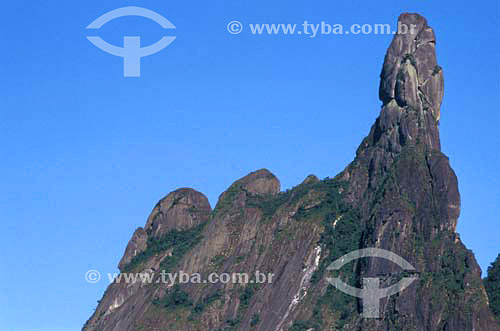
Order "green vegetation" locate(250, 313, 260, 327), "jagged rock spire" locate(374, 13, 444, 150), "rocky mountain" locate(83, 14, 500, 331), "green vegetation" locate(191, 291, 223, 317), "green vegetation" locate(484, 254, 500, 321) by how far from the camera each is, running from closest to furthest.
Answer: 1. "rocky mountain" locate(83, 14, 500, 331)
2. "green vegetation" locate(484, 254, 500, 321)
3. "green vegetation" locate(250, 313, 260, 327)
4. "jagged rock spire" locate(374, 13, 444, 150)
5. "green vegetation" locate(191, 291, 223, 317)

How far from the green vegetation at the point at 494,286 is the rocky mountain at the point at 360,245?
6314 millimetres

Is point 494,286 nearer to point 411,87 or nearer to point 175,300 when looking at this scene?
point 411,87

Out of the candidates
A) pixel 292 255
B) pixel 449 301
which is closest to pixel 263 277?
pixel 292 255

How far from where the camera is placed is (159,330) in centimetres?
18712

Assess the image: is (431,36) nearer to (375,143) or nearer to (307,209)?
(375,143)

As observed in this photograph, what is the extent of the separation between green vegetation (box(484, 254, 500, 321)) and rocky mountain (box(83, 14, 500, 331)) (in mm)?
6314

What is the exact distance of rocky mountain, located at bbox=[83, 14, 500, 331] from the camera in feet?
517

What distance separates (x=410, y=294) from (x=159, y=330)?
1661 inches

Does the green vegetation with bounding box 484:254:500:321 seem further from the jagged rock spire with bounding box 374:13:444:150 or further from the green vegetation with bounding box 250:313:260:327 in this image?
the green vegetation with bounding box 250:313:260:327

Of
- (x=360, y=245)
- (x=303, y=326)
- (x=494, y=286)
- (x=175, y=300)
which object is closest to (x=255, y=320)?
(x=303, y=326)

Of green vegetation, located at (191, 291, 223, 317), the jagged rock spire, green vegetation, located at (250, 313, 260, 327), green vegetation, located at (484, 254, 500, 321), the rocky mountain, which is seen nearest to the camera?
the rocky mountain

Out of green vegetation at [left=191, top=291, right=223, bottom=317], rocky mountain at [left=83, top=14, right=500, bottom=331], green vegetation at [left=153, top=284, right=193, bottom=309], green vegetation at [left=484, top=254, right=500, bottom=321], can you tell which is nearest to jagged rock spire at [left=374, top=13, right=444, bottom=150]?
rocky mountain at [left=83, top=14, right=500, bottom=331]

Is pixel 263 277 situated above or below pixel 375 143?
below

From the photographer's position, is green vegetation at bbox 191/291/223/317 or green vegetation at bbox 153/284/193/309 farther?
green vegetation at bbox 153/284/193/309
